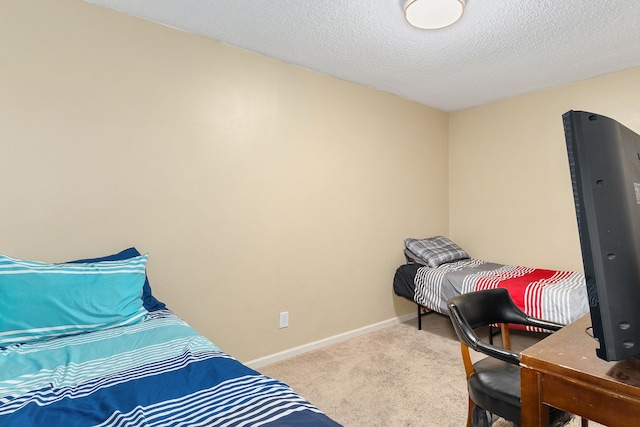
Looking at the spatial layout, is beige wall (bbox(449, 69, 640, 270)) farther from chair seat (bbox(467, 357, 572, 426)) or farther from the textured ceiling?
chair seat (bbox(467, 357, 572, 426))

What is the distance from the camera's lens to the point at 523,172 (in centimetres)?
362

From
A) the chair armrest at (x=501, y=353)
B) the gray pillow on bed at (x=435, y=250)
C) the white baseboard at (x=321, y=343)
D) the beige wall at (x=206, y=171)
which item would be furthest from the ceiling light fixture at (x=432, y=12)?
the white baseboard at (x=321, y=343)

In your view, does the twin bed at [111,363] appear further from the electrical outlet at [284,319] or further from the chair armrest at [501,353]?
the electrical outlet at [284,319]

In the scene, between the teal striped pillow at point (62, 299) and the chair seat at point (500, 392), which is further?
the teal striped pillow at point (62, 299)

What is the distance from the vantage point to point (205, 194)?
2438 mm

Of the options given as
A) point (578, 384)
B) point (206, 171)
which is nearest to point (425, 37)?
point (206, 171)

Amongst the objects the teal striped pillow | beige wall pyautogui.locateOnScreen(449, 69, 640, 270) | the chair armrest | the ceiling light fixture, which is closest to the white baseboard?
the teal striped pillow

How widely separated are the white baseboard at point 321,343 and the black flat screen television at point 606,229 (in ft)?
7.81

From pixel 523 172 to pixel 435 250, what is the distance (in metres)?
1.22

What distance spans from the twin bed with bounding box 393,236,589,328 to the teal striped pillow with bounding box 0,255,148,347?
94.2 inches

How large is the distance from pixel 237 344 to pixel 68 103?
1.87 m

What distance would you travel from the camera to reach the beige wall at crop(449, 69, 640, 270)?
3199 mm

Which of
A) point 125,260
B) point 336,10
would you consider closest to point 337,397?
point 125,260

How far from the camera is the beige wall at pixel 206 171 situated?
6.19 feet
